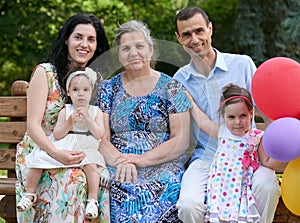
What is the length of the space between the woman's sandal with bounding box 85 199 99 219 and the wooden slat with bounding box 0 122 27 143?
3.53ft

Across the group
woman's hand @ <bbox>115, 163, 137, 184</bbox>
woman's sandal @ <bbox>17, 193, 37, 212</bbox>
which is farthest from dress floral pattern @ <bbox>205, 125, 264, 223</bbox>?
woman's sandal @ <bbox>17, 193, 37, 212</bbox>

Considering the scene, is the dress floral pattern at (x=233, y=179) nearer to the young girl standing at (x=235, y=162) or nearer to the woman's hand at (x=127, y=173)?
the young girl standing at (x=235, y=162)

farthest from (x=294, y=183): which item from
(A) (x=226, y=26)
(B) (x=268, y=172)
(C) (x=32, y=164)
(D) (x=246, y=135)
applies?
(A) (x=226, y=26)

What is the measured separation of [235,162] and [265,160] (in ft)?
0.55

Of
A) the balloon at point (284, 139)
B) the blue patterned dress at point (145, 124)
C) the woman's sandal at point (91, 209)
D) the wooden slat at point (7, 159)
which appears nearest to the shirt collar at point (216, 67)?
the blue patterned dress at point (145, 124)

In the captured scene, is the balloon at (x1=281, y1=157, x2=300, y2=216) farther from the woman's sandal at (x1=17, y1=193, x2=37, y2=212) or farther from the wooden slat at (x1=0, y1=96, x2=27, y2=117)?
the wooden slat at (x1=0, y1=96, x2=27, y2=117)

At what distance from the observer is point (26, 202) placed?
3689 millimetres

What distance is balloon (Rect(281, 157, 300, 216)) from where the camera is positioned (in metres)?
3.47

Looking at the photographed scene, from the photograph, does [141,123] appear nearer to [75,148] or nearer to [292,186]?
[75,148]

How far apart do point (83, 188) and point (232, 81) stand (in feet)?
3.67

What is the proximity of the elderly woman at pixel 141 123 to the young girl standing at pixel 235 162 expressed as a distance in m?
0.24

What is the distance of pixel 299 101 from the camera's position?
348cm

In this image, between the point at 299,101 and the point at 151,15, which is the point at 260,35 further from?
the point at 299,101

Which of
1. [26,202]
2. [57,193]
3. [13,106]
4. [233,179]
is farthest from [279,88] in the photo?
[13,106]
